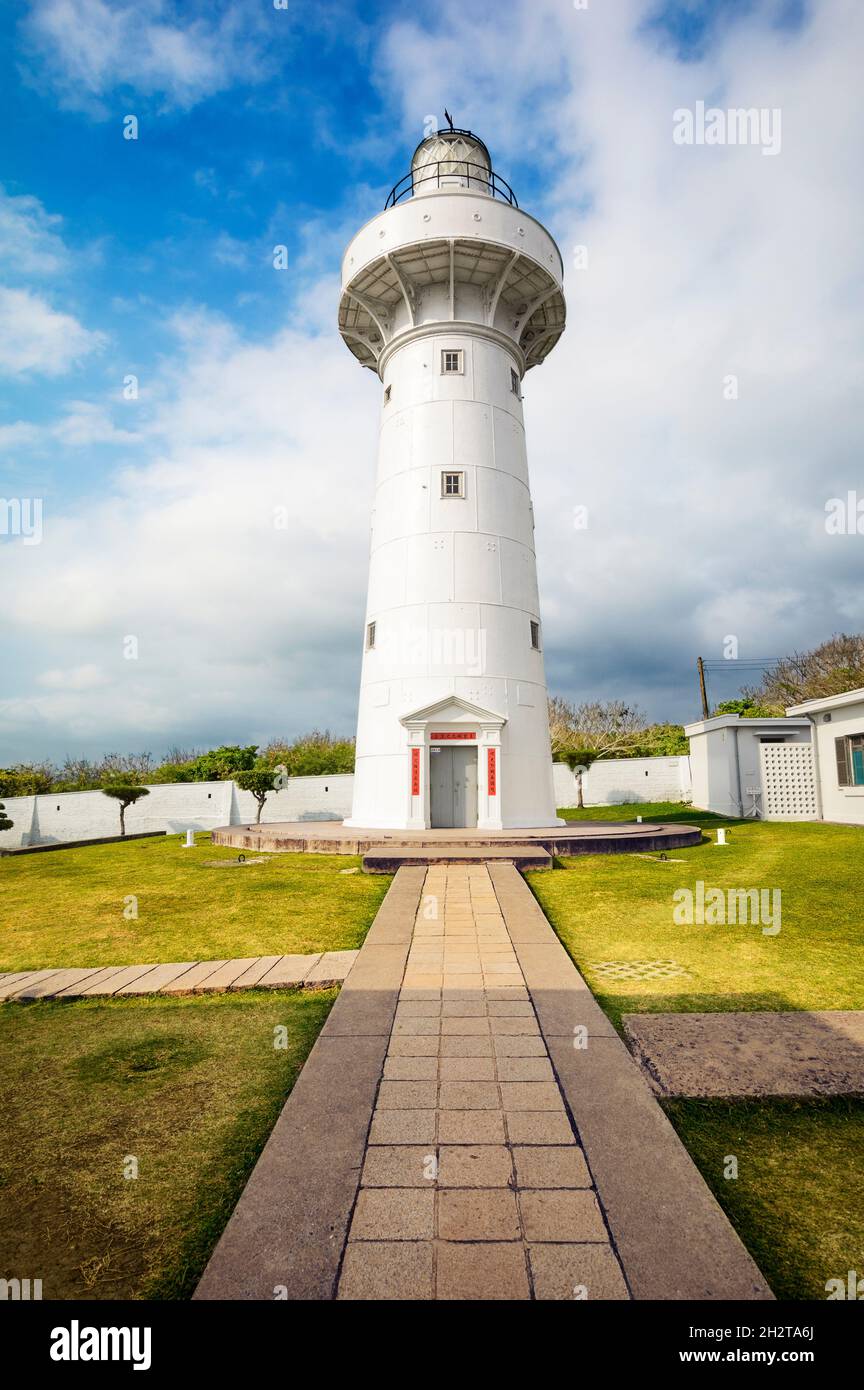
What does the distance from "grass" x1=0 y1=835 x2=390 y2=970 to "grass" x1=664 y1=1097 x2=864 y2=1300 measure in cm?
390

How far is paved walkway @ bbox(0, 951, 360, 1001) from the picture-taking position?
5.15 metres

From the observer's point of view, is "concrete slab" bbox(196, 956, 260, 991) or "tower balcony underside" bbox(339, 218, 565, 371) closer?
"concrete slab" bbox(196, 956, 260, 991)

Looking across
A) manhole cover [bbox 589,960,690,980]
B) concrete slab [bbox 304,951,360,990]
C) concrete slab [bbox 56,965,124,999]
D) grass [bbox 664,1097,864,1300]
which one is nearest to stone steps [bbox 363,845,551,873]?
concrete slab [bbox 304,951,360,990]

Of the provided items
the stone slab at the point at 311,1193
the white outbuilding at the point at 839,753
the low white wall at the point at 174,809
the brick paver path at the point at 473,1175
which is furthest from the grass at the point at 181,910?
the white outbuilding at the point at 839,753

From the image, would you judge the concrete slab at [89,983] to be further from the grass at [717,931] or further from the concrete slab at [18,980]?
the grass at [717,931]

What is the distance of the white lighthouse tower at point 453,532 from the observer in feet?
52.3

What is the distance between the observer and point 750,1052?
3805 millimetres

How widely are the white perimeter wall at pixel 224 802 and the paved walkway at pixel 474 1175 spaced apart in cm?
2190

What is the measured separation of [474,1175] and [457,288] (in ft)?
64.0

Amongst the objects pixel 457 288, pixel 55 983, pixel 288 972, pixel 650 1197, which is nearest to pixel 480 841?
pixel 288 972

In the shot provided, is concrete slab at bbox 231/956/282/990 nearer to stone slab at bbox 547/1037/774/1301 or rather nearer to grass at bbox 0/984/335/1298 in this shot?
grass at bbox 0/984/335/1298
